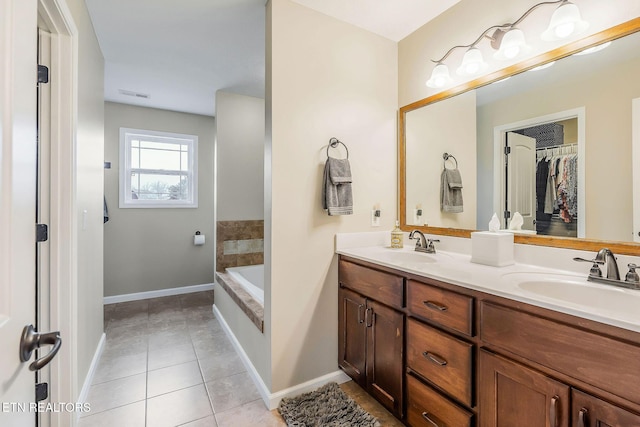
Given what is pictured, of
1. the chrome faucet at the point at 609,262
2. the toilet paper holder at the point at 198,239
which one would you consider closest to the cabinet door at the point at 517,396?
the chrome faucet at the point at 609,262

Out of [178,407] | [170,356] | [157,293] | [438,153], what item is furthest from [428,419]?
[157,293]

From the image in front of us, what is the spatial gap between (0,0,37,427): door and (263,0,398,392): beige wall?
3.92ft

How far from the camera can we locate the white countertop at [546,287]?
2.98 feet

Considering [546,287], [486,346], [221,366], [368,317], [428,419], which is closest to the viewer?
[486,346]

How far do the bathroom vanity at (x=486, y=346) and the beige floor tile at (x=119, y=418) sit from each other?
127 cm

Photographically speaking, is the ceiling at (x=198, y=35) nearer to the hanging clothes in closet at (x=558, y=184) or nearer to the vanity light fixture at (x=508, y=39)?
the vanity light fixture at (x=508, y=39)

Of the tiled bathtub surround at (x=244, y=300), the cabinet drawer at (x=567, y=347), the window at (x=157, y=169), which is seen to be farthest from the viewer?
the window at (x=157, y=169)

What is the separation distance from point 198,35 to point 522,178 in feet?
7.87

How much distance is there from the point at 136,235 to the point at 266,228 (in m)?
2.75

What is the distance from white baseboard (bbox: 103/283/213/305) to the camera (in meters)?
3.67

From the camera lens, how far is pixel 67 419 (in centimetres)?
154

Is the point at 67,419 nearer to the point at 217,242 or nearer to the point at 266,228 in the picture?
the point at 266,228

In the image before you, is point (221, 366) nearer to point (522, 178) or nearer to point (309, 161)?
point (309, 161)

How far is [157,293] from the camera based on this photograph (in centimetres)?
390
